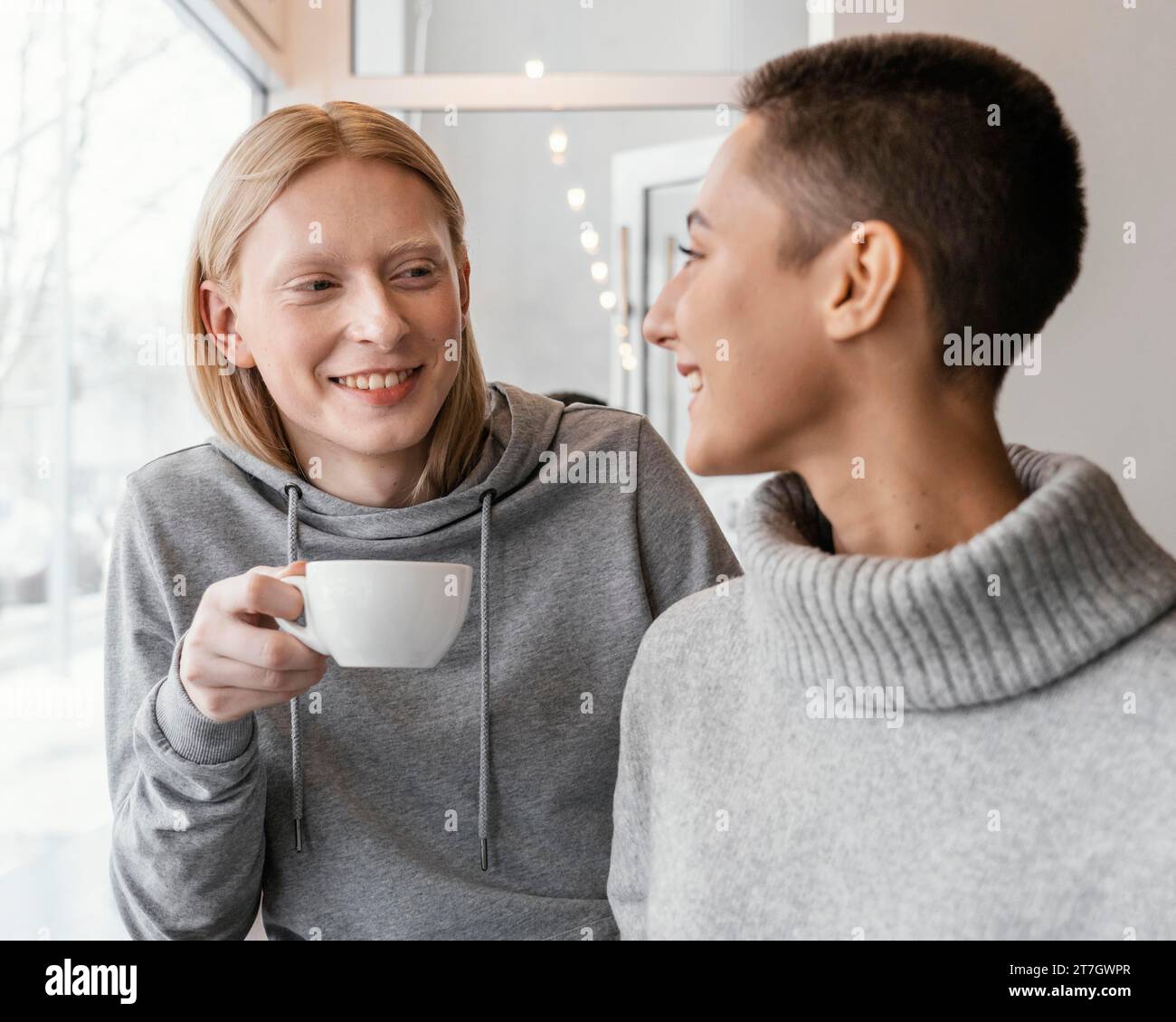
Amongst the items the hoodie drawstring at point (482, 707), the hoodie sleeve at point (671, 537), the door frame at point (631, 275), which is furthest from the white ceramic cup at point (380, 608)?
the door frame at point (631, 275)

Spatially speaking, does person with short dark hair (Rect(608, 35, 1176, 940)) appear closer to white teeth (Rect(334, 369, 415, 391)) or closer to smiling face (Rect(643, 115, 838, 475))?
smiling face (Rect(643, 115, 838, 475))

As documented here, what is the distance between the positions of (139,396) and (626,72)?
4.91 ft

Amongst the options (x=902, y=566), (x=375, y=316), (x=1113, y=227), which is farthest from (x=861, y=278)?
(x=1113, y=227)

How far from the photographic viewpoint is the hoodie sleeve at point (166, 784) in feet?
3.39

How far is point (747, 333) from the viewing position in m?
0.92

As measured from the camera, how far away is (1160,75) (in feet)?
8.96

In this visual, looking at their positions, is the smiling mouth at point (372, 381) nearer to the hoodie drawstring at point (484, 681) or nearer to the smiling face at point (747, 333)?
the hoodie drawstring at point (484, 681)

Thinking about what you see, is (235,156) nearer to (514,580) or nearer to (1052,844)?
(514,580)

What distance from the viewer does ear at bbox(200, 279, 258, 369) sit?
131 centimetres

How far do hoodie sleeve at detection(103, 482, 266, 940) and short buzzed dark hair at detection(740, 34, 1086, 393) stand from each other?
640 mm

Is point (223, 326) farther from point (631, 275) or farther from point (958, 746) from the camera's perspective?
point (631, 275)

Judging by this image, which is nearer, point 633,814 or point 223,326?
point 633,814

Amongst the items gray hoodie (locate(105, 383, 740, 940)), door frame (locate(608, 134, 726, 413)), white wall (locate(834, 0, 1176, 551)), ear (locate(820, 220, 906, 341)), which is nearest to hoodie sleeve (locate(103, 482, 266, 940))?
gray hoodie (locate(105, 383, 740, 940))

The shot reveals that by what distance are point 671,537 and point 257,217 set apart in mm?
548
